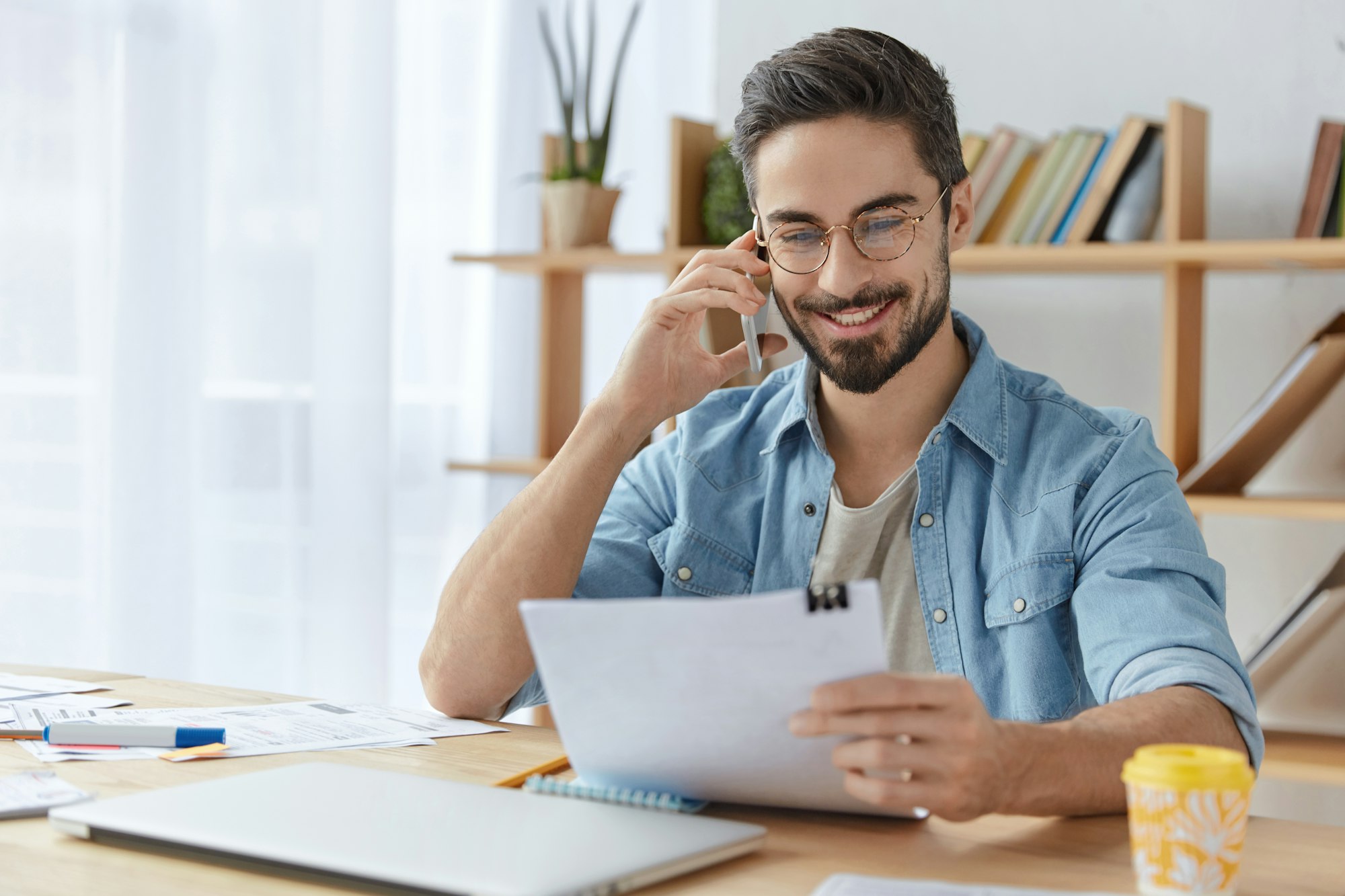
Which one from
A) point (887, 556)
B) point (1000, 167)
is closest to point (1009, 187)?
point (1000, 167)

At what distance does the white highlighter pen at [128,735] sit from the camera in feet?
3.61

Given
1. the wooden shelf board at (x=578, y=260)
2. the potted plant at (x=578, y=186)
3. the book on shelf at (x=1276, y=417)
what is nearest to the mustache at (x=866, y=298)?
the book on shelf at (x=1276, y=417)

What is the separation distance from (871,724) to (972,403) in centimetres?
68

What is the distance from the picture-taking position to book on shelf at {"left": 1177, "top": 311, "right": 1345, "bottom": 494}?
201 centimetres

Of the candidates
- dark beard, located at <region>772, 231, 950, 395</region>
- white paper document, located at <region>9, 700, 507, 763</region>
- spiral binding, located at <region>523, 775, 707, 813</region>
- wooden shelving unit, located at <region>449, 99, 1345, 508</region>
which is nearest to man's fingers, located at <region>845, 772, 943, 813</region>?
spiral binding, located at <region>523, 775, 707, 813</region>

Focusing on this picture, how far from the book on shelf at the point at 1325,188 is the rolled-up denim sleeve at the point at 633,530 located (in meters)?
1.19

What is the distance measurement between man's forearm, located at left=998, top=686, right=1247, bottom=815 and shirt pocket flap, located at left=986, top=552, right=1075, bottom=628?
25 centimetres

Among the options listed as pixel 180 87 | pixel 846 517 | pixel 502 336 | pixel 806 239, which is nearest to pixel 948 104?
pixel 806 239

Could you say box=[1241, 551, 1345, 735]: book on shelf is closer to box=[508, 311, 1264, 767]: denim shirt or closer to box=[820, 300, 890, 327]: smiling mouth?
box=[508, 311, 1264, 767]: denim shirt

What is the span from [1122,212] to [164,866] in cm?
191

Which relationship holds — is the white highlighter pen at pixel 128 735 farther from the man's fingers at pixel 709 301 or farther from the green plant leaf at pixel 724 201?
the green plant leaf at pixel 724 201

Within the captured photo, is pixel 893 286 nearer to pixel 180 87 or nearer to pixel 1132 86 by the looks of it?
pixel 1132 86

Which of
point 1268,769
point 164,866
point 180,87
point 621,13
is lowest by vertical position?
point 1268,769

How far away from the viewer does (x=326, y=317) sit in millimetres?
2629
